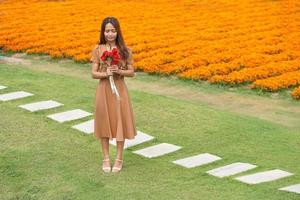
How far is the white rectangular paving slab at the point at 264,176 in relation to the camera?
29.7 feet

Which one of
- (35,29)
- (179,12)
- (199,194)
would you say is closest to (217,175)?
(199,194)

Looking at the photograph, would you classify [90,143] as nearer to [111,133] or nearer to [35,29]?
[111,133]

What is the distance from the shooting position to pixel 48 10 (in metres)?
28.4

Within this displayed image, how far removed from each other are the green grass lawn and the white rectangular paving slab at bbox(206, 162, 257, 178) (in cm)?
16

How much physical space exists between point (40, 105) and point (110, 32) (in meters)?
4.44

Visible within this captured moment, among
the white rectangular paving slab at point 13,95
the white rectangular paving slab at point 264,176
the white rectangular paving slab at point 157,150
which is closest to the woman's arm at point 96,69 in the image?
the white rectangular paving slab at point 157,150

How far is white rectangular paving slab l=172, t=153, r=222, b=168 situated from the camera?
9820 mm

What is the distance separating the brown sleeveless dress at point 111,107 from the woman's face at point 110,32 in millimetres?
184

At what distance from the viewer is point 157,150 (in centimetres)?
1053

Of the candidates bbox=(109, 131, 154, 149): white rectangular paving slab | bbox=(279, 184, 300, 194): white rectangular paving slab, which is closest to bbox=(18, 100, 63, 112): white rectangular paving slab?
bbox=(109, 131, 154, 149): white rectangular paving slab

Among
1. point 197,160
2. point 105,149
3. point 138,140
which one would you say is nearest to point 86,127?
point 138,140

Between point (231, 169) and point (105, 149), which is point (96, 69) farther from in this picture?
point (231, 169)

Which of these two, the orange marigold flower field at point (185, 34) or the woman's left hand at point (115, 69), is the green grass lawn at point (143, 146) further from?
the orange marigold flower field at point (185, 34)

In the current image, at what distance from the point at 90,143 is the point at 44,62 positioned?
893 centimetres
